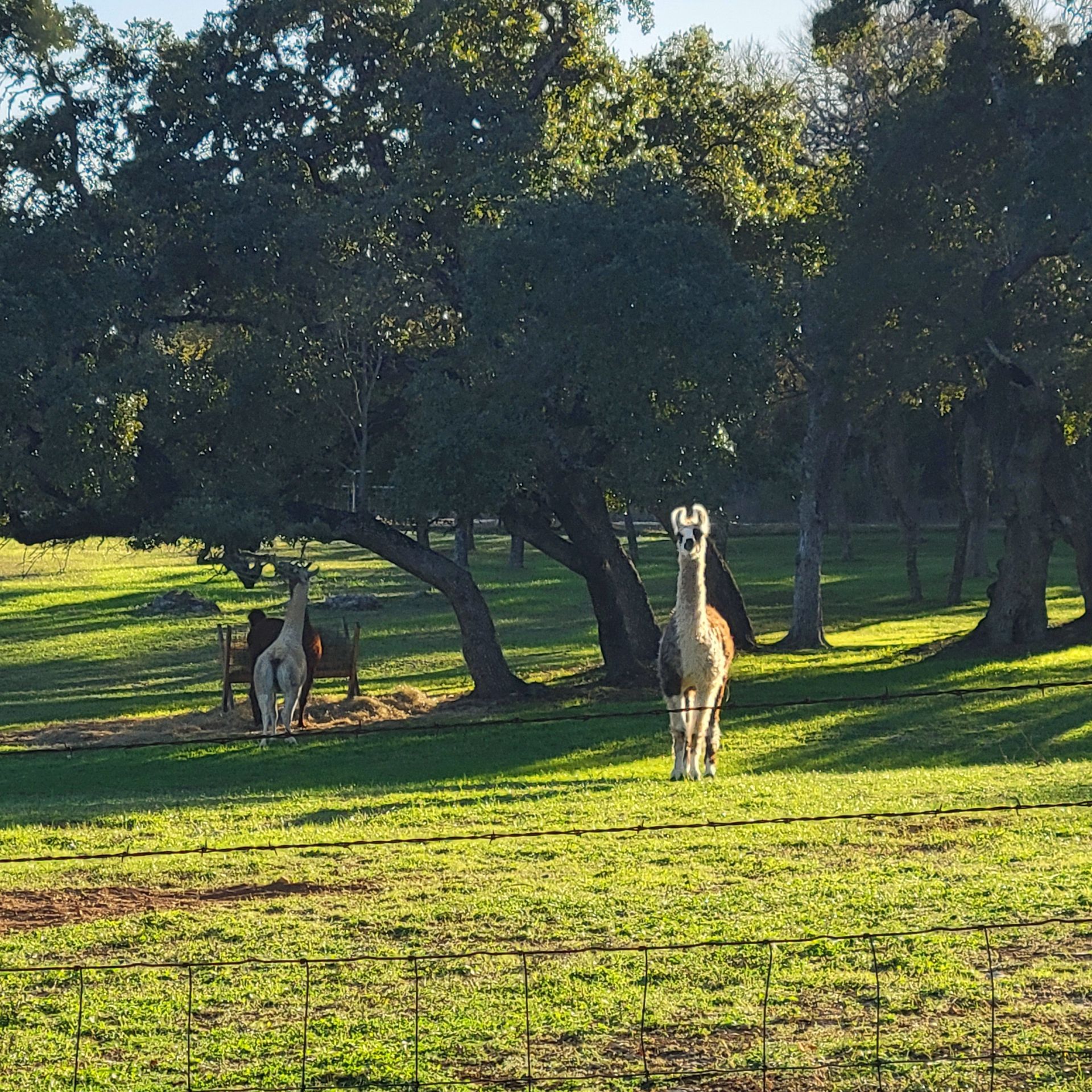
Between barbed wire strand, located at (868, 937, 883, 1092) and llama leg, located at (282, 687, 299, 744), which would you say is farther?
llama leg, located at (282, 687, 299, 744)

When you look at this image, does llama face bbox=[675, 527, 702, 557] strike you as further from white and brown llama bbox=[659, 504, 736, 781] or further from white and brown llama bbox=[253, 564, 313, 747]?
white and brown llama bbox=[253, 564, 313, 747]

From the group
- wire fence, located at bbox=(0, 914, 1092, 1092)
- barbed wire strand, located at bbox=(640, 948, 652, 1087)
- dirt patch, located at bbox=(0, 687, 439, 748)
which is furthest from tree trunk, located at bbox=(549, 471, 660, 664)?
barbed wire strand, located at bbox=(640, 948, 652, 1087)

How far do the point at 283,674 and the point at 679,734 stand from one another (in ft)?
24.9

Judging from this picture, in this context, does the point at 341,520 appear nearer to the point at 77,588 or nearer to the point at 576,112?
the point at 576,112

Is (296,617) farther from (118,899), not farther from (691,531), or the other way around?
(118,899)

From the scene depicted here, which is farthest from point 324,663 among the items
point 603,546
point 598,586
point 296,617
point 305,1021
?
point 305,1021

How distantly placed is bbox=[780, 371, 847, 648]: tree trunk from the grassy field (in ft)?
49.6

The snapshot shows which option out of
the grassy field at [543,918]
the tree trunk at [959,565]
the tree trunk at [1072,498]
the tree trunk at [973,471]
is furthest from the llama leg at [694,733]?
the tree trunk at [959,565]

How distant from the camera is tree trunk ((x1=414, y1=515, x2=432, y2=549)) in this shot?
88.9 feet

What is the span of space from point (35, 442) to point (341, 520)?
5000 mm

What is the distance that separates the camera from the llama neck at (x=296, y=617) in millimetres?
22953

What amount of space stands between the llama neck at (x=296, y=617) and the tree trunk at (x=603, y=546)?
5.73m

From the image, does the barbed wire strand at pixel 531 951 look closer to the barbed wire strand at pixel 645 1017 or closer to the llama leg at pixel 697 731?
the barbed wire strand at pixel 645 1017

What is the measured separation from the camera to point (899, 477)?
4828cm
